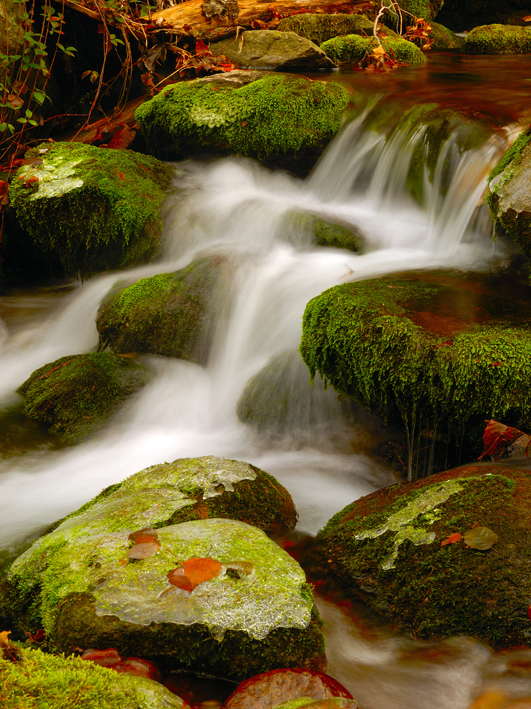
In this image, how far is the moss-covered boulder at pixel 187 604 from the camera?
7.00 feet

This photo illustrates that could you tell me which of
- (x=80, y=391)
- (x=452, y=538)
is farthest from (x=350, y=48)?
(x=452, y=538)

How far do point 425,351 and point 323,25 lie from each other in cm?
861

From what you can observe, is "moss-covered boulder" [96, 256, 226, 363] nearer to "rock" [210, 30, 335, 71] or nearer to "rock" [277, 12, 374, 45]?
"rock" [210, 30, 335, 71]

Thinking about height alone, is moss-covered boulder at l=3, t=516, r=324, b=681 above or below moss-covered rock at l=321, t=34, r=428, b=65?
below

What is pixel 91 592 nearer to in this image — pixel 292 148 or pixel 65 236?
pixel 65 236

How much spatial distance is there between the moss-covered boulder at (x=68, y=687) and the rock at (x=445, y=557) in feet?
3.88

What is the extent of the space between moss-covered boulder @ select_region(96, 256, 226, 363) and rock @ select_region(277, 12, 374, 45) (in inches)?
248

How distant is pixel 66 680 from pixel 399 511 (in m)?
1.83

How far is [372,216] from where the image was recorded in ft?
21.1

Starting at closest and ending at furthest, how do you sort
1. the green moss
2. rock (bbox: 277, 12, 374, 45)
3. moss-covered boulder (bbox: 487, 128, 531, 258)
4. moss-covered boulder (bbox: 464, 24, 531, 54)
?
1. moss-covered boulder (bbox: 487, 128, 531, 258)
2. the green moss
3. rock (bbox: 277, 12, 374, 45)
4. moss-covered boulder (bbox: 464, 24, 531, 54)

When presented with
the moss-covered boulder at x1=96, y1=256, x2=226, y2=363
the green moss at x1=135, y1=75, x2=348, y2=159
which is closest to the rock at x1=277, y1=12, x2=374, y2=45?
the green moss at x1=135, y1=75, x2=348, y2=159

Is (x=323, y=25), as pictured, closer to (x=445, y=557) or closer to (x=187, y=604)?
(x=445, y=557)

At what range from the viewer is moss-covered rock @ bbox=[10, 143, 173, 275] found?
6.05 meters

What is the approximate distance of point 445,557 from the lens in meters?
2.55
